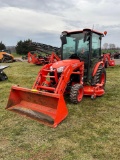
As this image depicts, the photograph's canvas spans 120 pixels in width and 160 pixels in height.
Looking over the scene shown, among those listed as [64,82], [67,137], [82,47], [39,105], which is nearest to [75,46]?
[82,47]

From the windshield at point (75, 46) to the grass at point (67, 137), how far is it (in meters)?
1.82

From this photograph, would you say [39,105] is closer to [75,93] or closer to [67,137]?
[75,93]

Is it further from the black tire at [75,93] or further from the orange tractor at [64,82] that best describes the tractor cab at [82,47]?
the black tire at [75,93]

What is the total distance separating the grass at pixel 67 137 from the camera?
3.37 metres

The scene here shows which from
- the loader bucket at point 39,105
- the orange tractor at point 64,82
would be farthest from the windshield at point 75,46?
the loader bucket at point 39,105

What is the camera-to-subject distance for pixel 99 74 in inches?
269

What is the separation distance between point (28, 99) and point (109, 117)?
1.98m

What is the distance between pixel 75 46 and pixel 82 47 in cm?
22

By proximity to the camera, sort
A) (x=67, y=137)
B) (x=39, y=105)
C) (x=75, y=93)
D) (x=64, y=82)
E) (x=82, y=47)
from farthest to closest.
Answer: (x=82, y=47) < (x=75, y=93) < (x=64, y=82) < (x=39, y=105) < (x=67, y=137)

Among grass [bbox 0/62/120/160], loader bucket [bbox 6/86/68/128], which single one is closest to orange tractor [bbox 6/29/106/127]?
loader bucket [bbox 6/86/68/128]

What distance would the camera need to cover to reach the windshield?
→ 6473 millimetres

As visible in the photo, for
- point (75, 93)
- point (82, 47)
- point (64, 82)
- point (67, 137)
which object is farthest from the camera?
point (82, 47)

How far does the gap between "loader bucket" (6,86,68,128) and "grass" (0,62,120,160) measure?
0.15m

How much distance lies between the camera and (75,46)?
6.57m
